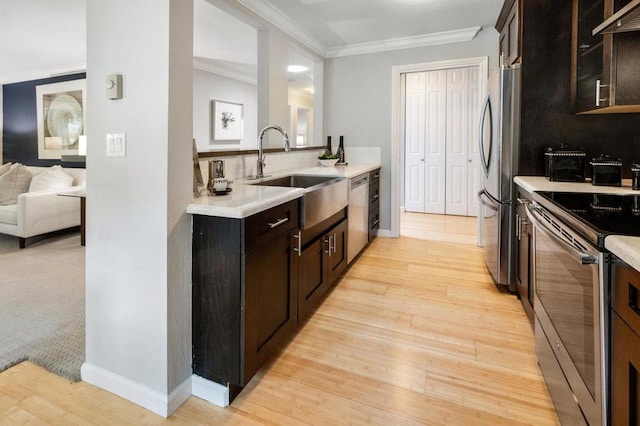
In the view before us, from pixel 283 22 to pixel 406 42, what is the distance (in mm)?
1536

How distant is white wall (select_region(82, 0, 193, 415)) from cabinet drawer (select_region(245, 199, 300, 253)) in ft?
0.93

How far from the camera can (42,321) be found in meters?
2.29

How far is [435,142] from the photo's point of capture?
610cm

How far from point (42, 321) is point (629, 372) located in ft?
9.50

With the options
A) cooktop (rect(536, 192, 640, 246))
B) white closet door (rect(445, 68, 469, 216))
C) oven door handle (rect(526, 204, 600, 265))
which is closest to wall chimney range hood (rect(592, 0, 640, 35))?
cooktop (rect(536, 192, 640, 246))

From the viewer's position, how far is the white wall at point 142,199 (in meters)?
1.43

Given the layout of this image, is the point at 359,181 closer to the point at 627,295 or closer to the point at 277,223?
the point at 277,223

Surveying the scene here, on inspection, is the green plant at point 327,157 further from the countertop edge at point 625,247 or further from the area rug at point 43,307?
the countertop edge at point 625,247

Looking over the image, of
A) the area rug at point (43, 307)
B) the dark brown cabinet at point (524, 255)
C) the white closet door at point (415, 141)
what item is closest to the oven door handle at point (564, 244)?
the dark brown cabinet at point (524, 255)

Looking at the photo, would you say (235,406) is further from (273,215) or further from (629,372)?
(629,372)

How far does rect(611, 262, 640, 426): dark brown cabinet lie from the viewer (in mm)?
818

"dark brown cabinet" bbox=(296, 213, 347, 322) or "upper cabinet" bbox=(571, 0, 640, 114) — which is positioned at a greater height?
"upper cabinet" bbox=(571, 0, 640, 114)

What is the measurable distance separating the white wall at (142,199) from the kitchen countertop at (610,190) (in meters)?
1.45

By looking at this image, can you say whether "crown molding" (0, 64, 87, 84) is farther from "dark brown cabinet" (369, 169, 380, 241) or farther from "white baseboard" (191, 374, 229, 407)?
"white baseboard" (191, 374, 229, 407)
